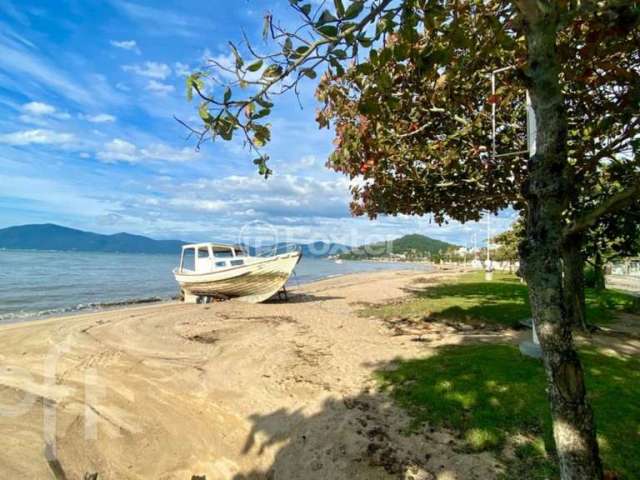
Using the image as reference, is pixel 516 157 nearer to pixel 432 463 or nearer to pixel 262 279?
pixel 432 463

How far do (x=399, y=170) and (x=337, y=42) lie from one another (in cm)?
757

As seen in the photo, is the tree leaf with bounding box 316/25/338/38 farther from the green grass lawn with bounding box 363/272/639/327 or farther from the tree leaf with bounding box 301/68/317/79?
the green grass lawn with bounding box 363/272/639/327

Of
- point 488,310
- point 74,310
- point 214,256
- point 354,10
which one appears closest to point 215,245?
point 214,256

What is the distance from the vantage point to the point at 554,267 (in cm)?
200

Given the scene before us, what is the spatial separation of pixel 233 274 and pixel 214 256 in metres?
2.17

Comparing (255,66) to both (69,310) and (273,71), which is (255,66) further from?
(69,310)

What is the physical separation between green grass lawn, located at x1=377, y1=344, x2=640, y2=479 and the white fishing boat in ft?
38.7

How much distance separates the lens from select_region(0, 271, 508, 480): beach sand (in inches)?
170

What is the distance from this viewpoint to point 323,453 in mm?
4422

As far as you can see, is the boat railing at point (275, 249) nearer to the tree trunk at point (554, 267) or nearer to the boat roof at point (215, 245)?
Result: the boat roof at point (215, 245)

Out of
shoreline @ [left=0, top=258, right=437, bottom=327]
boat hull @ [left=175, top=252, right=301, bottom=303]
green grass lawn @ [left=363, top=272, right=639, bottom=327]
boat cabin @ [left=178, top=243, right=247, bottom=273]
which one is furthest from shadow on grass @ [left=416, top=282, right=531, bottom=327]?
shoreline @ [left=0, top=258, right=437, bottom=327]

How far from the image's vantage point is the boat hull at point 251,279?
699 inches

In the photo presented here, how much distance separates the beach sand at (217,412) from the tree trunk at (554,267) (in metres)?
2.07

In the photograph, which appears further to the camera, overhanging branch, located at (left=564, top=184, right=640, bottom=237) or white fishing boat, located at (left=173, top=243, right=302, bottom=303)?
white fishing boat, located at (left=173, top=243, right=302, bottom=303)
